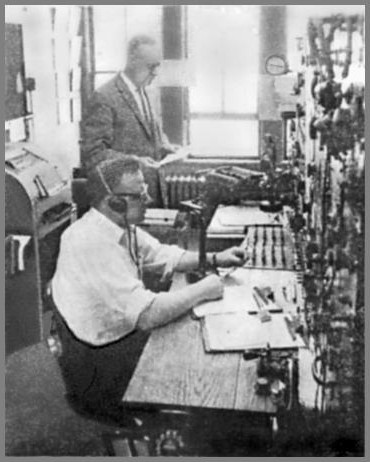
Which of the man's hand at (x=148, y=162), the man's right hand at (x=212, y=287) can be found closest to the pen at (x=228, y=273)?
the man's right hand at (x=212, y=287)

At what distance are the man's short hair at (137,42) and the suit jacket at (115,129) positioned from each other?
0.12 metres

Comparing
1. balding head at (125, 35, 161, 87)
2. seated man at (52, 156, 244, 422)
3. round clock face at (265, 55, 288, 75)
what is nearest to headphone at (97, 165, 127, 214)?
seated man at (52, 156, 244, 422)

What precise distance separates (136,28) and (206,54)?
0.29 metres

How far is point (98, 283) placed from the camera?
3.03 meters

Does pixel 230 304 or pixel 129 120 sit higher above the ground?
pixel 129 120

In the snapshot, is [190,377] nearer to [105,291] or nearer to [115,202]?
[105,291]

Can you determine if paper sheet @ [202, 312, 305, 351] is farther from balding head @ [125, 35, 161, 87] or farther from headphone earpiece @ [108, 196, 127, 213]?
balding head @ [125, 35, 161, 87]

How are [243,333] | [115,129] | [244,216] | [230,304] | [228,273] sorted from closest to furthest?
[243,333]
[230,304]
[115,129]
[228,273]
[244,216]

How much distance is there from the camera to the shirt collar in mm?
3057

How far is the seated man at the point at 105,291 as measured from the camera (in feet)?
9.89

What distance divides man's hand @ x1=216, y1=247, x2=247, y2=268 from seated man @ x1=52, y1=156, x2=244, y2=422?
22cm

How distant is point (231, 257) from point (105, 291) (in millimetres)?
582

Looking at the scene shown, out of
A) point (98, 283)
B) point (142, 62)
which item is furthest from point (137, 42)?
point (98, 283)

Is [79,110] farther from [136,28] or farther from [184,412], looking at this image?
[184,412]
